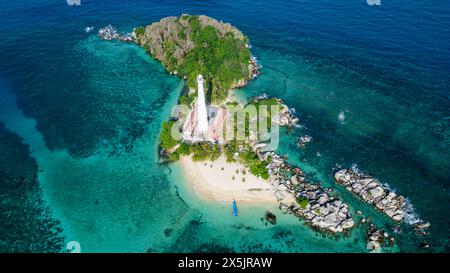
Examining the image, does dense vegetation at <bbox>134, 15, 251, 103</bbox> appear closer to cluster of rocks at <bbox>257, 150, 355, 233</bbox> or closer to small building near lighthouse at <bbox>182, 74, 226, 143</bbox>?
small building near lighthouse at <bbox>182, 74, 226, 143</bbox>

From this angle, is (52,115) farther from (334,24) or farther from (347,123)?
(334,24)

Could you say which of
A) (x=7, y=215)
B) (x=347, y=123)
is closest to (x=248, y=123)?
(x=347, y=123)

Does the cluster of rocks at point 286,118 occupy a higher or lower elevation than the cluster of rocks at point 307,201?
higher

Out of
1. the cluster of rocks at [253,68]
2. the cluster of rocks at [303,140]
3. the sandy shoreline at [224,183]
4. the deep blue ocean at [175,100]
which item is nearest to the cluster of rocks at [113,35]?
the deep blue ocean at [175,100]

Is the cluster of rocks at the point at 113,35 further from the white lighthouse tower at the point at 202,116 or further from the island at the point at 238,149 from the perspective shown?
the white lighthouse tower at the point at 202,116

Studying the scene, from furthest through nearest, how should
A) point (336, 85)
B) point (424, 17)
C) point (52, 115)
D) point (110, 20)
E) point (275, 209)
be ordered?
point (110, 20)
point (424, 17)
point (336, 85)
point (52, 115)
point (275, 209)

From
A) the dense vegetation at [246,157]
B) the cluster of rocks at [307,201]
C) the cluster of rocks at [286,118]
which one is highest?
the cluster of rocks at [286,118]
